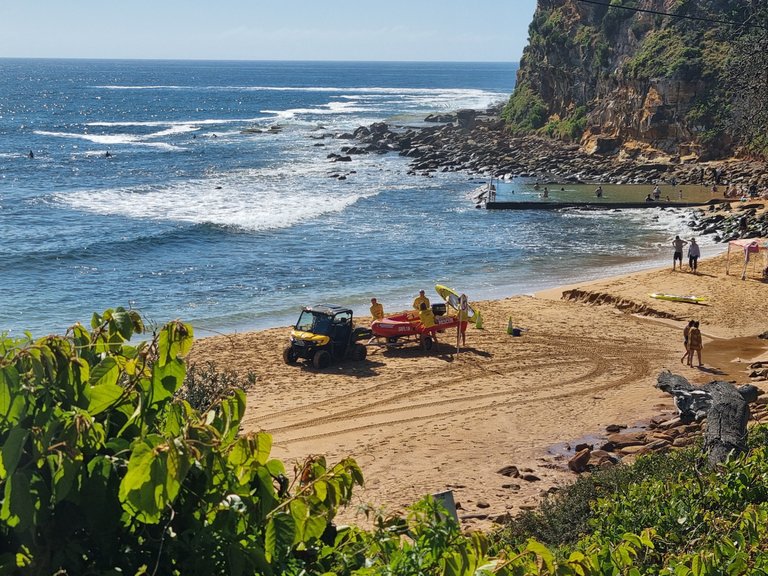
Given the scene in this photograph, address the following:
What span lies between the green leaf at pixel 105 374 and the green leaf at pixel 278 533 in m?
0.98

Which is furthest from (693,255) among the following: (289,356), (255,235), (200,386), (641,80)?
(641,80)

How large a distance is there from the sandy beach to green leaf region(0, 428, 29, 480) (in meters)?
8.21

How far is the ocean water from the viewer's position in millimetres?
29281

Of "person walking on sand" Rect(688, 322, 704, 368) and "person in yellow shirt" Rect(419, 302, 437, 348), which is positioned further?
"person in yellow shirt" Rect(419, 302, 437, 348)

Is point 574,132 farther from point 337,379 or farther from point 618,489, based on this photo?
point 618,489

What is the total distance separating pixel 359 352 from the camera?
20.0 metres

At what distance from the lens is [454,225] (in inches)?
1677

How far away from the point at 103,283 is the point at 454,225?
17.5 meters

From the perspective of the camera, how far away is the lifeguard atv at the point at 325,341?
19.6m

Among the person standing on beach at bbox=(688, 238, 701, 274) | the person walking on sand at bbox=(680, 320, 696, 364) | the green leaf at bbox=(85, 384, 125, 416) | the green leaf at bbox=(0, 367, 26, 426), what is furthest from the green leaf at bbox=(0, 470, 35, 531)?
the person standing on beach at bbox=(688, 238, 701, 274)

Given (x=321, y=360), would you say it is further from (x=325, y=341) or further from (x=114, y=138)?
(x=114, y=138)

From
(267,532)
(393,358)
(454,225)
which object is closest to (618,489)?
(267,532)

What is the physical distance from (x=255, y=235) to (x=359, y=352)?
68.3 feet

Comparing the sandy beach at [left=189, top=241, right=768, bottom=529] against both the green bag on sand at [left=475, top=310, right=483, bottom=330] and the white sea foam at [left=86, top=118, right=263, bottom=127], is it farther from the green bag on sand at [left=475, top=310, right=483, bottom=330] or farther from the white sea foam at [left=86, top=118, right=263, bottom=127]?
the white sea foam at [left=86, top=118, right=263, bottom=127]
